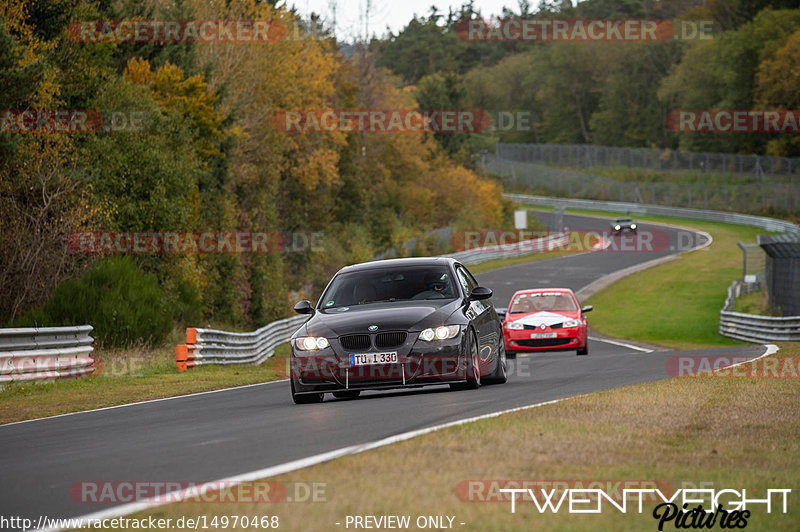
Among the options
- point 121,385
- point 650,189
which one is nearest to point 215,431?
point 121,385

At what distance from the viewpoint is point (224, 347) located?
28297 millimetres

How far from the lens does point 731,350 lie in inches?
989

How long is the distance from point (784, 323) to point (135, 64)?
23.1 metres

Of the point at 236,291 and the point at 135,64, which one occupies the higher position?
the point at 135,64

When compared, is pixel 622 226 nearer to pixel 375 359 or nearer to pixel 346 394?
pixel 346 394

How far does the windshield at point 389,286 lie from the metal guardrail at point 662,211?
63592mm

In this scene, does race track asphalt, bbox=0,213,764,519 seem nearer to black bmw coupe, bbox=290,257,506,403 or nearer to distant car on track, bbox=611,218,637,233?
black bmw coupe, bbox=290,257,506,403

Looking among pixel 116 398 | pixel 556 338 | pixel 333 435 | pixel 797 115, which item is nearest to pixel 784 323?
pixel 556 338

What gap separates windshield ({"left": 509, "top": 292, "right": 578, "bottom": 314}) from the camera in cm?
2572

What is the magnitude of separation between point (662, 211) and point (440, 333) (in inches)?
3661

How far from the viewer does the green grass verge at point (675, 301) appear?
136 feet

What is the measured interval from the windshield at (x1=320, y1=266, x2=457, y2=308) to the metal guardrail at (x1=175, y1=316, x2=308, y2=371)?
11.0m

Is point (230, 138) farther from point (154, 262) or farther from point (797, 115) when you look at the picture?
point (797, 115)

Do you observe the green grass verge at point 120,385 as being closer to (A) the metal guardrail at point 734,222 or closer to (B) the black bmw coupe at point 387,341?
(B) the black bmw coupe at point 387,341
